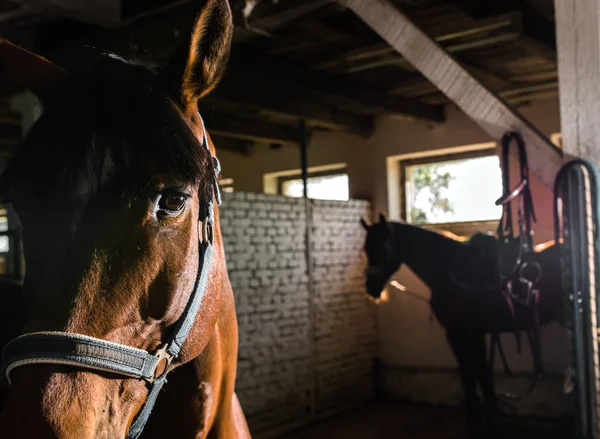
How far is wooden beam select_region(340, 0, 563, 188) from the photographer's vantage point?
244cm

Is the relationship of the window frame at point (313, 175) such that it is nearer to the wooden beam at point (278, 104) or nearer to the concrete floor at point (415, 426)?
the wooden beam at point (278, 104)

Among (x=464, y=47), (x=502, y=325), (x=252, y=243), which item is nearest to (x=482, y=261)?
(x=502, y=325)

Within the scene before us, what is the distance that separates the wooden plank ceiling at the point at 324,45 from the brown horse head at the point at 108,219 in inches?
57.7

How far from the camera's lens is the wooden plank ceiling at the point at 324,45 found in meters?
3.11

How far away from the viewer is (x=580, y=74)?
2.15 m

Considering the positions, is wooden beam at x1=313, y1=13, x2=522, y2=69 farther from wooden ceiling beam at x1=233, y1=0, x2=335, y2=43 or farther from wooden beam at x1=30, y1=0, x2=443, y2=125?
wooden ceiling beam at x1=233, y1=0, x2=335, y2=43

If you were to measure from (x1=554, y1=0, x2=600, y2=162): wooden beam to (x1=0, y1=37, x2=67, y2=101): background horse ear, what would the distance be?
6.19ft

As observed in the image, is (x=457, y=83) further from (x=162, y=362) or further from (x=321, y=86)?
(x=162, y=362)

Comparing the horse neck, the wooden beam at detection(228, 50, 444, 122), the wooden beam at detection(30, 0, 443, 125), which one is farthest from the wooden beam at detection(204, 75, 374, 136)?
the horse neck

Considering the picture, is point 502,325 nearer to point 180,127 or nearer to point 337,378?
point 337,378

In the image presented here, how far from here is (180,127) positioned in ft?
3.24

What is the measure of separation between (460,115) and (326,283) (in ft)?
7.00

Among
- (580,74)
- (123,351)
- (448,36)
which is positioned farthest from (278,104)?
(123,351)

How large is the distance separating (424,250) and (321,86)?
1.65 metres
